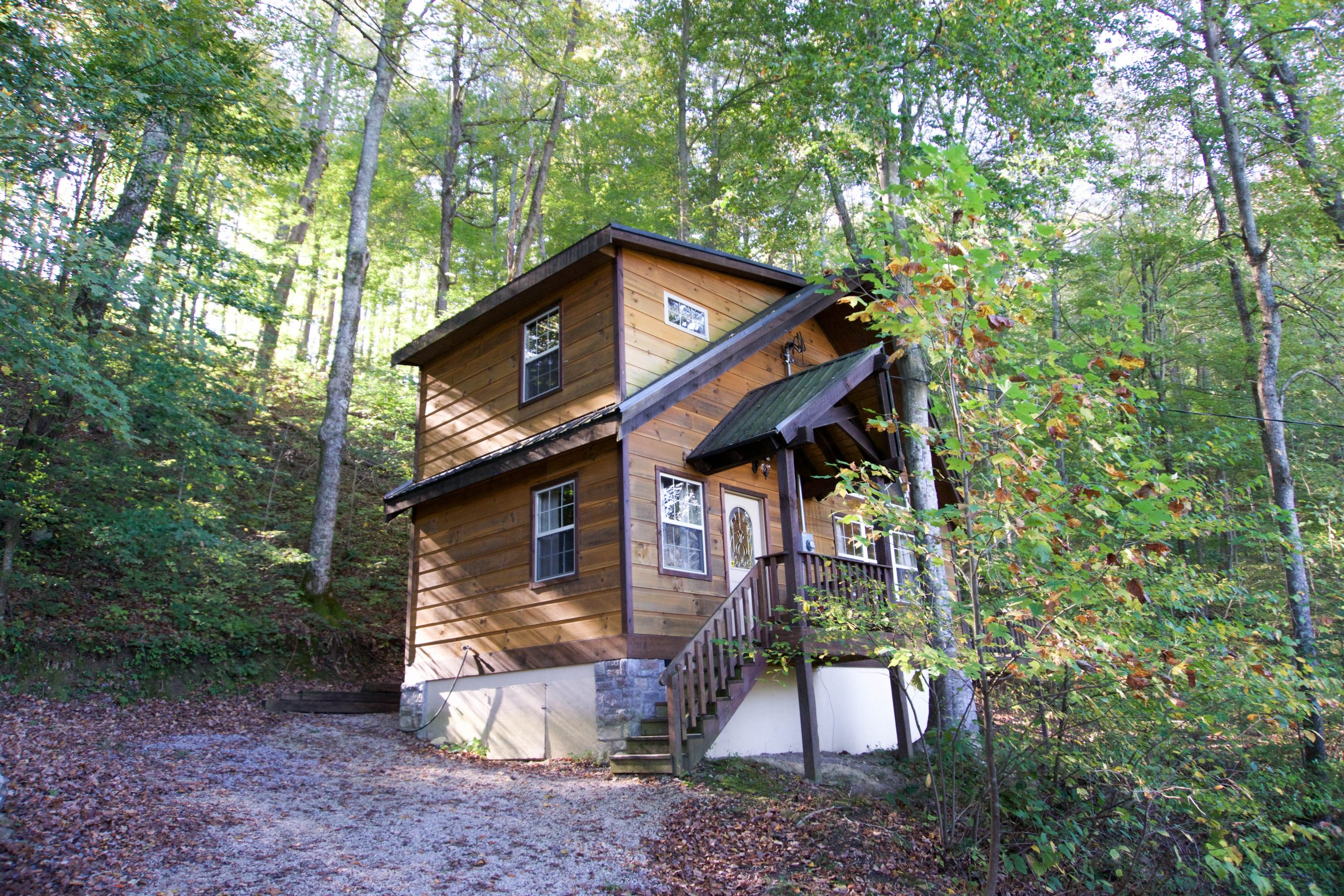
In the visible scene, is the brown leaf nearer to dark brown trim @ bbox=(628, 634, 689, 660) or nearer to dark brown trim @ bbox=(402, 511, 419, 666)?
dark brown trim @ bbox=(628, 634, 689, 660)

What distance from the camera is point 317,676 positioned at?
41.9 ft

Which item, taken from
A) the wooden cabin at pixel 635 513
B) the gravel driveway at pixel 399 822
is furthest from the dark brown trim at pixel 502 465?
the gravel driveway at pixel 399 822

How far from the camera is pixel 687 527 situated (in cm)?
1001

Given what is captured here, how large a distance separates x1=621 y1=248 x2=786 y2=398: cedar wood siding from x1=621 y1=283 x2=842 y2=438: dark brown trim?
0.61ft

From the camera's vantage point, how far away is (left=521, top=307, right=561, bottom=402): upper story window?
1098cm

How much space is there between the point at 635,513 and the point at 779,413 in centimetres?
215

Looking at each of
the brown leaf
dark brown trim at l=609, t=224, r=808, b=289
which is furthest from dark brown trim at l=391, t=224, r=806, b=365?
the brown leaf

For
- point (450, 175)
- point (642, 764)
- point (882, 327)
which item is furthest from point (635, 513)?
point (450, 175)

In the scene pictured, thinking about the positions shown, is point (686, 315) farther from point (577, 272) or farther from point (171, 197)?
point (171, 197)

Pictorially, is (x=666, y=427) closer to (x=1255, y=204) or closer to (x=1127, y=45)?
(x=1127, y=45)

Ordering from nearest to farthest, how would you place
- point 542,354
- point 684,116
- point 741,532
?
1. point 741,532
2. point 542,354
3. point 684,116

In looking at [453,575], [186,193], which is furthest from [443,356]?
[186,193]

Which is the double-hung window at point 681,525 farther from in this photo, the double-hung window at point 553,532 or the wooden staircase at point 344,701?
the wooden staircase at point 344,701

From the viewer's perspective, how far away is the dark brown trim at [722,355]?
9312mm
